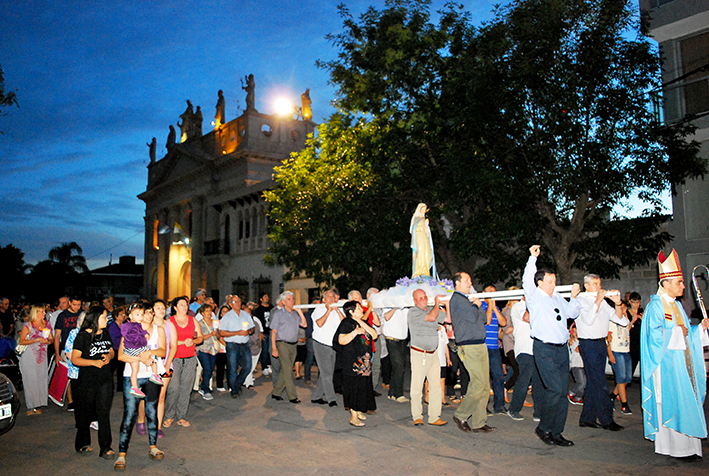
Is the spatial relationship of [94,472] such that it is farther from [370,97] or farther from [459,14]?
[459,14]

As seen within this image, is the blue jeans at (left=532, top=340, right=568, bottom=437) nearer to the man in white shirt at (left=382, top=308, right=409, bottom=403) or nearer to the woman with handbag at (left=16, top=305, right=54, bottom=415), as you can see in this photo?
the man in white shirt at (left=382, top=308, right=409, bottom=403)

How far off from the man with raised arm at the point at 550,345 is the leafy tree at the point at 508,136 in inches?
221

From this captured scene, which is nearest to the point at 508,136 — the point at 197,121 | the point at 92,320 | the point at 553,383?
the point at 553,383

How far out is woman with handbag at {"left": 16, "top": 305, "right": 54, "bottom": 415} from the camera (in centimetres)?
995

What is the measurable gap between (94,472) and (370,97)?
37.8ft

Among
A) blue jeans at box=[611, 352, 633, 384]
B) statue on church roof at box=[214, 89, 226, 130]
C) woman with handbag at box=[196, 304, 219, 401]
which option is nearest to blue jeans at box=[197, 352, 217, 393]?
woman with handbag at box=[196, 304, 219, 401]

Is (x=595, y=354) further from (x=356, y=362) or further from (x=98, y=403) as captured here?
(x=98, y=403)

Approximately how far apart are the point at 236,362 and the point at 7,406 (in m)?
4.90

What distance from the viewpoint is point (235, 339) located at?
1154cm

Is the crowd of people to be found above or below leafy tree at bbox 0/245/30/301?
below

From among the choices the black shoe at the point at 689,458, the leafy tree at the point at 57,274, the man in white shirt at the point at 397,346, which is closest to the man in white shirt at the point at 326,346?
the man in white shirt at the point at 397,346

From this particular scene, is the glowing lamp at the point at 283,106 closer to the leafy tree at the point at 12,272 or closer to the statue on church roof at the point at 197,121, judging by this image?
the statue on church roof at the point at 197,121

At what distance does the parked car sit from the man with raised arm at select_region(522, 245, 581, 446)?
612 cm

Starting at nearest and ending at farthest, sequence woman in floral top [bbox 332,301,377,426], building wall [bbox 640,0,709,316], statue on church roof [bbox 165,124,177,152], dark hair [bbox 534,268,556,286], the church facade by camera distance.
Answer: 1. dark hair [bbox 534,268,556,286]
2. woman in floral top [bbox 332,301,377,426]
3. building wall [bbox 640,0,709,316]
4. the church facade
5. statue on church roof [bbox 165,124,177,152]
